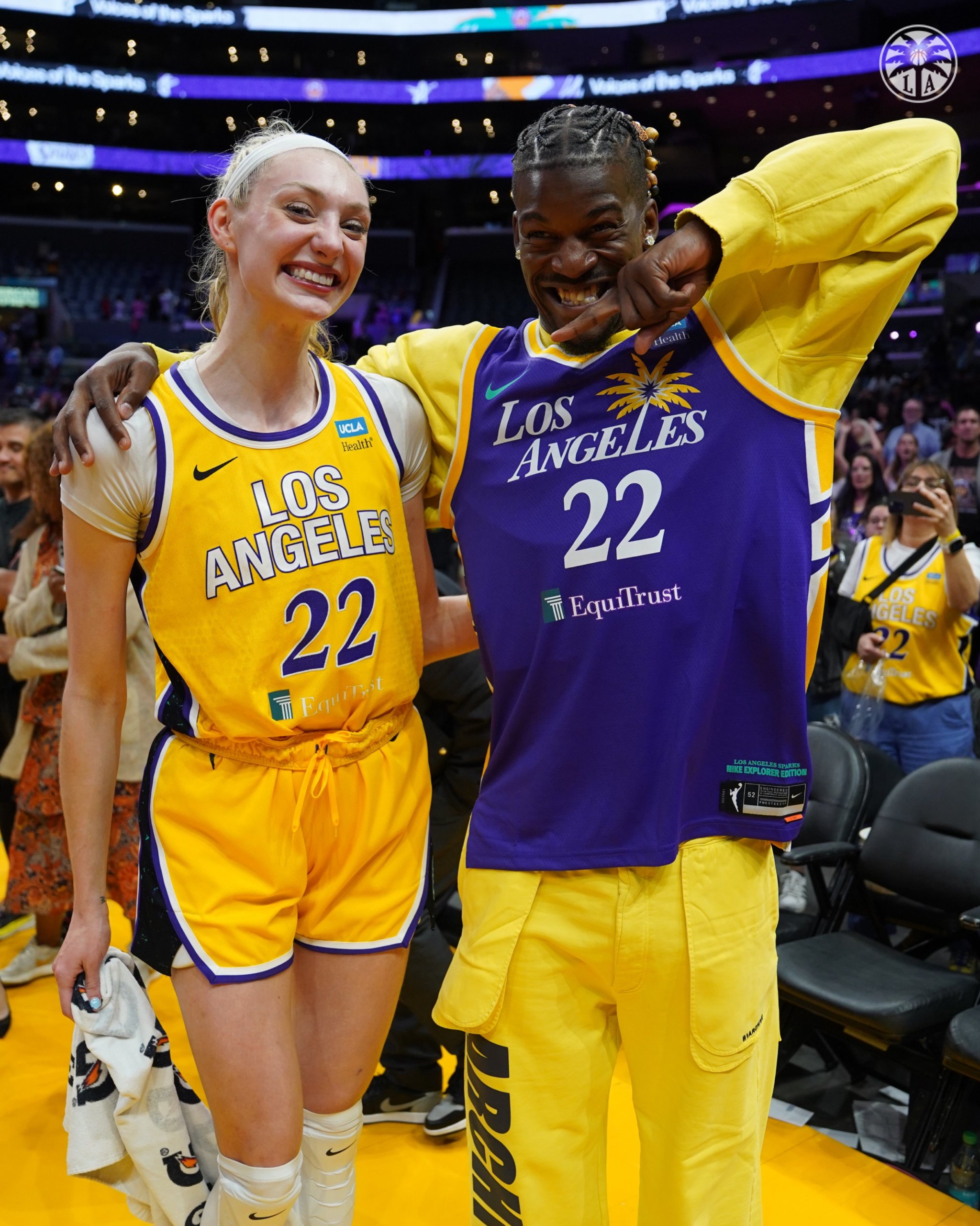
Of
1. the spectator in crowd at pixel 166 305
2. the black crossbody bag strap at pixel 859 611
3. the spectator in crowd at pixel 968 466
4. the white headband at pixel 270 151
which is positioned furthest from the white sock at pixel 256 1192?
the spectator in crowd at pixel 166 305

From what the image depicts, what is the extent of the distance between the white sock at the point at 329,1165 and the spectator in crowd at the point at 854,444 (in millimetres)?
6412

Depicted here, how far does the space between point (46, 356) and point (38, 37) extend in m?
10.4

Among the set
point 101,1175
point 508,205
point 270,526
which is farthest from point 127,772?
point 508,205

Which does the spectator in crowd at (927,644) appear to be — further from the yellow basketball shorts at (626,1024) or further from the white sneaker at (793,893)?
the yellow basketball shorts at (626,1024)

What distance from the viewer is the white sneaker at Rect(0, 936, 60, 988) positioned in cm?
414

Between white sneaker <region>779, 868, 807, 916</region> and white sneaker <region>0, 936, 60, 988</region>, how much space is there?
256 cm

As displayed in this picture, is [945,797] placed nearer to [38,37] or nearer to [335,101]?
[335,101]

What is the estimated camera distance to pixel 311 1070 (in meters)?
1.88

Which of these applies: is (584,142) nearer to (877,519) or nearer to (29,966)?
(29,966)

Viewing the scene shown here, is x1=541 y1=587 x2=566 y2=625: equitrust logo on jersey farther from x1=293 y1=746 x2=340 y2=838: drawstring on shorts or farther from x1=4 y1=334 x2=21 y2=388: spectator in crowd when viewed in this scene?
x1=4 y1=334 x2=21 y2=388: spectator in crowd

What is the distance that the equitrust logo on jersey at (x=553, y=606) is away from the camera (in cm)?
163

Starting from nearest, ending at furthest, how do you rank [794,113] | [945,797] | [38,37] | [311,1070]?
1. [311,1070]
2. [945,797]
3. [794,113]
4. [38,37]

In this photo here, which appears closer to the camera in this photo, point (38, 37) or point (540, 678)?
point (540, 678)

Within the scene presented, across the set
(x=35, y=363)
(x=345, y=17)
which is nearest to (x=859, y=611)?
(x=35, y=363)
